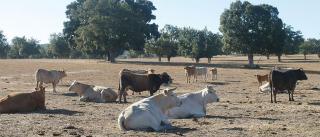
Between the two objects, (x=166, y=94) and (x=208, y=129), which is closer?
(x=208, y=129)

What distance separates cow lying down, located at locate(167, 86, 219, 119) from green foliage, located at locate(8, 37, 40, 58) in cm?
15781

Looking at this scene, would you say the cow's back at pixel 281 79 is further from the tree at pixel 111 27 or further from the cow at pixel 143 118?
the tree at pixel 111 27

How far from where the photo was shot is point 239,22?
75438 millimetres

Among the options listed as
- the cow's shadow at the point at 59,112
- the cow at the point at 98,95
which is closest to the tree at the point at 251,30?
the cow at the point at 98,95

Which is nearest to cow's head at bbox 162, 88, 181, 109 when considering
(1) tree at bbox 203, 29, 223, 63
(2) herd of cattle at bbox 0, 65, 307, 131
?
(2) herd of cattle at bbox 0, 65, 307, 131

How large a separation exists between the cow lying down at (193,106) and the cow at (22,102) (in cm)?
539

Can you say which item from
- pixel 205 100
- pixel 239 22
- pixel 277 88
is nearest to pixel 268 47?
pixel 239 22

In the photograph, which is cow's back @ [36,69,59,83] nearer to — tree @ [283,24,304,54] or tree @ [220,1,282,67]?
tree @ [220,1,282,67]

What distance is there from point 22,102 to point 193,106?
627 cm

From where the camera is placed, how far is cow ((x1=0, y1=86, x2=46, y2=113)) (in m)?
20.1

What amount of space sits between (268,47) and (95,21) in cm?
2499

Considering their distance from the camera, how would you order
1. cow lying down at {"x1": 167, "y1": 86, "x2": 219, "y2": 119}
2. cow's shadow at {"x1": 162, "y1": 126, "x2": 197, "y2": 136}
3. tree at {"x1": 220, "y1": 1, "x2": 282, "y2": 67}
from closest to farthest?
cow's shadow at {"x1": 162, "y1": 126, "x2": 197, "y2": 136}, cow lying down at {"x1": 167, "y1": 86, "x2": 219, "y2": 119}, tree at {"x1": 220, "y1": 1, "x2": 282, "y2": 67}

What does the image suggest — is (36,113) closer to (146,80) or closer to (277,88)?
(146,80)

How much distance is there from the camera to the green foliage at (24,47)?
177750mm
